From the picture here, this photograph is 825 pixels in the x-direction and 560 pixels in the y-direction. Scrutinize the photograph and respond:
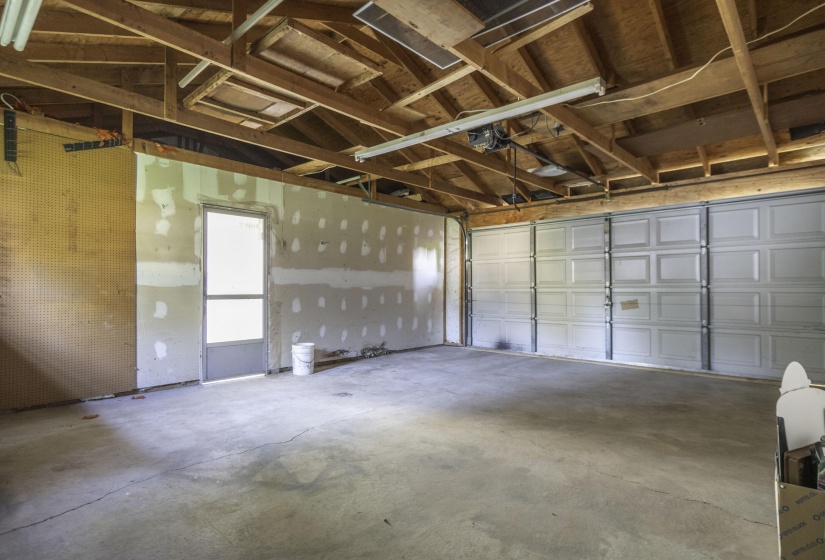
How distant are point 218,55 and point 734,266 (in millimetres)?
6433

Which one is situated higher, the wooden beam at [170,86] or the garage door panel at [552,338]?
the wooden beam at [170,86]

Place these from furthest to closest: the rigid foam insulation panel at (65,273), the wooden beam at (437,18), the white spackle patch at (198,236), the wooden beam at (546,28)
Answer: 1. the white spackle patch at (198,236)
2. the rigid foam insulation panel at (65,273)
3. the wooden beam at (546,28)
4. the wooden beam at (437,18)

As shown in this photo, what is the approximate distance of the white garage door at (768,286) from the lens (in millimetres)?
4867

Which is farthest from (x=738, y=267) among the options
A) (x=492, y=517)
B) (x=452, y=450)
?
(x=492, y=517)

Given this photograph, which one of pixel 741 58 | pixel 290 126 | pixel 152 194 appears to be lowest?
pixel 152 194

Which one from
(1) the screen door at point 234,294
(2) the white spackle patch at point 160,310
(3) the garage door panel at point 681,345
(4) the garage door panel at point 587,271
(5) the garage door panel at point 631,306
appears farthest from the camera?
(4) the garage door panel at point 587,271

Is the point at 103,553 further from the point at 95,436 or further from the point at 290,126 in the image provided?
the point at 290,126

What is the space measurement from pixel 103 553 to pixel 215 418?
1862mm

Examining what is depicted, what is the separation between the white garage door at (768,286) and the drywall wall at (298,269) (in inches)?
182

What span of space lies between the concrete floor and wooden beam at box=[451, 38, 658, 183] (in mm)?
2709

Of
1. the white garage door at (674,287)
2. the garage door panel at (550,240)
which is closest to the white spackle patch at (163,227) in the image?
the white garage door at (674,287)

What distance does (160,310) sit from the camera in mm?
4500

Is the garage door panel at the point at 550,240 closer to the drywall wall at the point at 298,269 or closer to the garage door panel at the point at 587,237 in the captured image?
the garage door panel at the point at 587,237

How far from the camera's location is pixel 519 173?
5.78m
